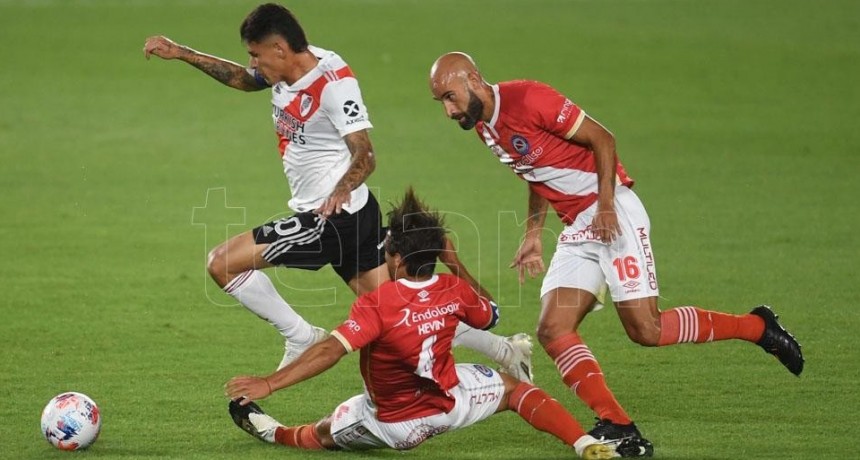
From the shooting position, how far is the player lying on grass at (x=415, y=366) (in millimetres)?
6141

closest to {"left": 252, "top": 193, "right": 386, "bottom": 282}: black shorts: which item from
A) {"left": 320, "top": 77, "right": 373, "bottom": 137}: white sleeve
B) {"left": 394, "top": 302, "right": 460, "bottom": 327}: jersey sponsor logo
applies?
{"left": 320, "top": 77, "right": 373, "bottom": 137}: white sleeve

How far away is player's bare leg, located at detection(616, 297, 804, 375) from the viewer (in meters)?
6.93

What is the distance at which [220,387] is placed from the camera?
25.4ft

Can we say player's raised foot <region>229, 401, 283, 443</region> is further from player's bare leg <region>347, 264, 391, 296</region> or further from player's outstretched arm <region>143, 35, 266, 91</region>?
player's outstretched arm <region>143, 35, 266, 91</region>

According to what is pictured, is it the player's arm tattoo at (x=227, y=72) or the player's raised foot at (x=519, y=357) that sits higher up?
the player's arm tattoo at (x=227, y=72)

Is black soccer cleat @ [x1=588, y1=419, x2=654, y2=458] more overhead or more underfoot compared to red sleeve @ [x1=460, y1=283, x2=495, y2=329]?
more underfoot

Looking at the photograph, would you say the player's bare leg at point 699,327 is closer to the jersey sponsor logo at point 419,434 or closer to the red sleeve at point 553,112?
the red sleeve at point 553,112

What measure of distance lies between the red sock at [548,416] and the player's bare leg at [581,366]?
0.14 meters

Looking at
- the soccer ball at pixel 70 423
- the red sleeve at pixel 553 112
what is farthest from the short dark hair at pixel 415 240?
the soccer ball at pixel 70 423

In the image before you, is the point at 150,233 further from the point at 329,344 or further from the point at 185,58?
the point at 329,344

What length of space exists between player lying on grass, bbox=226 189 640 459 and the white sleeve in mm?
946

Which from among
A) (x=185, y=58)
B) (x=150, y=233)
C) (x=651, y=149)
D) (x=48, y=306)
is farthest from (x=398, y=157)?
(x=185, y=58)

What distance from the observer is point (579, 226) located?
7215 millimetres

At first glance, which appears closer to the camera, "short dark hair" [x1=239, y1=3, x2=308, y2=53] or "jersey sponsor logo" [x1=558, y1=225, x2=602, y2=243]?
"jersey sponsor logo" [x1=558, y1=225, x2=602, y2=243]
